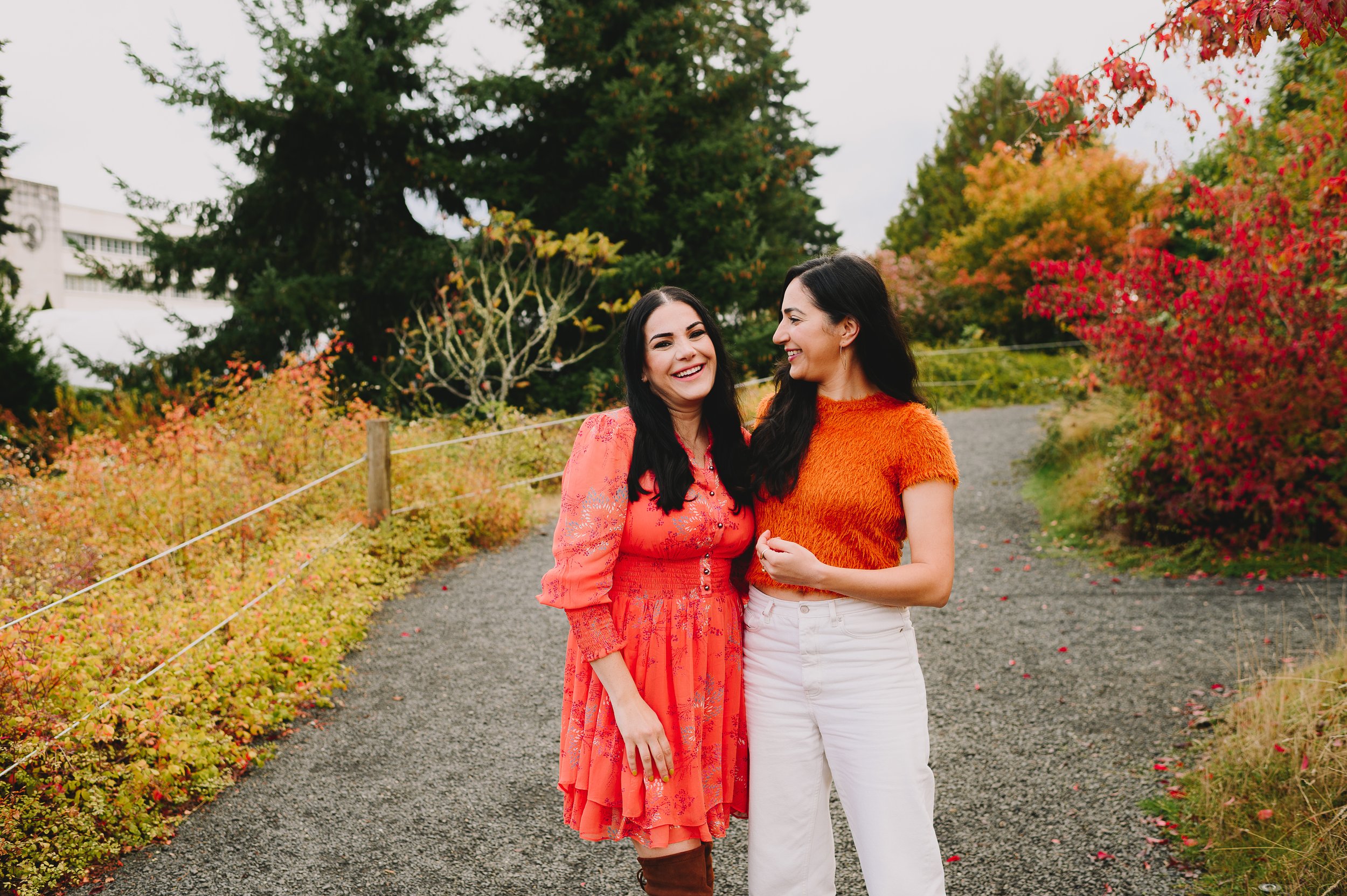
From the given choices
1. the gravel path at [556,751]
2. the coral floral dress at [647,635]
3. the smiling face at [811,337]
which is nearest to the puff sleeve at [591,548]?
the coral floral dress at [647,635]

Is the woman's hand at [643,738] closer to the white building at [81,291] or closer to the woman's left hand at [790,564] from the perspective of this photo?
the woman's left hand at [790,564]

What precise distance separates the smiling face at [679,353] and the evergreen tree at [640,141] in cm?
899

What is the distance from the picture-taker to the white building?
12352 mm

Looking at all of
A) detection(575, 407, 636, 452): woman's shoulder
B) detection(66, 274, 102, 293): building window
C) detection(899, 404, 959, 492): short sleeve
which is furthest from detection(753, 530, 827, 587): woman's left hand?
detection(66, 274, 102, 293): building window

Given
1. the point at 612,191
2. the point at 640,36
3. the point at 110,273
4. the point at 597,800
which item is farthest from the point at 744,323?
the point at 597,800

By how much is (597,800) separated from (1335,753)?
2537 mm

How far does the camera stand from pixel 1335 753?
9.29 feet

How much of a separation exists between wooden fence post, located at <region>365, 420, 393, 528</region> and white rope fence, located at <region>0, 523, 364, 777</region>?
672 mm

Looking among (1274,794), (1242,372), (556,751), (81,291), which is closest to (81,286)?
(81,291)

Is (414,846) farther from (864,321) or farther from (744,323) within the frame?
(744,323)

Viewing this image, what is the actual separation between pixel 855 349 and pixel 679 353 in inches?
16.0

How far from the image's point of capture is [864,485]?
1.86 metres

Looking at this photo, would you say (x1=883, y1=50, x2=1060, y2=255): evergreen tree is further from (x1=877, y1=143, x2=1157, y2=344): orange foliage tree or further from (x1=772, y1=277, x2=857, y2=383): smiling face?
(x1=772, y1=277, x2=857, y2=383): smiling face

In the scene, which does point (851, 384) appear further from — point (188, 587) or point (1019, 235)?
point (1019, 235)
